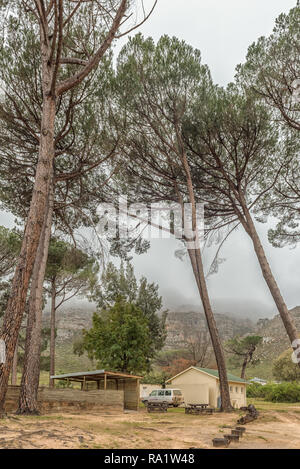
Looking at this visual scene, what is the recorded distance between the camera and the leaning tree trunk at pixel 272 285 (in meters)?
11.0

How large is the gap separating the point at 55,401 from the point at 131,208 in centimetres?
734

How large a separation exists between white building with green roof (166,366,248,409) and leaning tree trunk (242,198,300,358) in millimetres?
10260

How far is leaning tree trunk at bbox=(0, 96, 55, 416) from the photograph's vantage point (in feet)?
20.1

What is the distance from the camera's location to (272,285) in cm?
1166

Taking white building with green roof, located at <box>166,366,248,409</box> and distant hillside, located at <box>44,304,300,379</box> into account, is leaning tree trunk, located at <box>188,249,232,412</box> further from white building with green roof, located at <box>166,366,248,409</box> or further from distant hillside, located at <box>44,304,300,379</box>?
distant hillside, located at <box>44,304,300,379</box>

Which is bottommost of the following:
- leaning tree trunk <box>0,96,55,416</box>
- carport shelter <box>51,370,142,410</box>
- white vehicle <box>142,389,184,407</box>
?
white vehicle <box>142,389,184,407</box>

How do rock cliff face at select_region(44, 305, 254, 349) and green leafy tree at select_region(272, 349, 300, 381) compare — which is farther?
rock cliff face at select_region(44, 305, 254, 349)

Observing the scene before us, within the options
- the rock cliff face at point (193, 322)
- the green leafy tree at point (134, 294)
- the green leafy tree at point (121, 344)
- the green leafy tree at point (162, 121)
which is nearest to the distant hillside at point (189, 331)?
the rock cliff face at point (193, 322)

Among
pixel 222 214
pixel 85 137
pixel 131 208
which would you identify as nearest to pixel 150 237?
pixel 131 208

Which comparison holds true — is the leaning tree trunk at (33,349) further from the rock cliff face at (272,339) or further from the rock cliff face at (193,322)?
the rock cliff face at (193,322)

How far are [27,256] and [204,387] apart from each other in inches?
662

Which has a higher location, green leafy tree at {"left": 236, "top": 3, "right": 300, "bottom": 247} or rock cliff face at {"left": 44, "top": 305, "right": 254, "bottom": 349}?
green leafy tree at {"left": 236, "top": 3, "right": 300, "bottom": 247}

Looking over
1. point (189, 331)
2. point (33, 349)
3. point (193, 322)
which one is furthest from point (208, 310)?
point (193, 322)

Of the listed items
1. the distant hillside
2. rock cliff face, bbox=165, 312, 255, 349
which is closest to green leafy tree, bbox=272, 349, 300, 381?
the distant hillside
